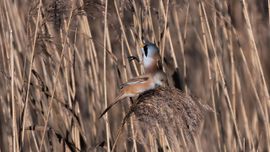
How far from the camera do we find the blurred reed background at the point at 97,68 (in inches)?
89.2

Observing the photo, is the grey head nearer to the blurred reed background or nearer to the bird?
the bird

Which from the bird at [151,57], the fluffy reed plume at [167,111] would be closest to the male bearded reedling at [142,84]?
the bird at [151,57]

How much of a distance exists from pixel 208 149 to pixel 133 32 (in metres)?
1.01

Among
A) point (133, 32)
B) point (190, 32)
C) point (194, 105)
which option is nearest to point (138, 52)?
point (133, 32)

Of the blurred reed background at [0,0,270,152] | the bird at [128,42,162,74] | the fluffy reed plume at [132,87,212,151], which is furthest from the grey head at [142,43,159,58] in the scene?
the fluffy reed plume at [132,87,212,151]

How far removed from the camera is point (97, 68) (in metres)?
2.76

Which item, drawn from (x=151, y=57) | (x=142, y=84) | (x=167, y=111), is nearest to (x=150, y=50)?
(x=151, y=57)

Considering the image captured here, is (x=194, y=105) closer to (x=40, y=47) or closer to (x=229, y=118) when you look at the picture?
(x=40, y=47)

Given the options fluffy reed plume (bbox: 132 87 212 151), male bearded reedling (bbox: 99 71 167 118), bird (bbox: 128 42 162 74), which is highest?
bird (bbox: 128 42 162 74)

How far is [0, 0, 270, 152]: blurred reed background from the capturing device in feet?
7.43

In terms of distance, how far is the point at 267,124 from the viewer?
2.78 metres

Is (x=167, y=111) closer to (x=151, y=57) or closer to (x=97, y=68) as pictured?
(x=151, y=57)

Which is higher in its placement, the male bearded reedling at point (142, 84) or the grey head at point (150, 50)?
the grey head at point (150, 50)

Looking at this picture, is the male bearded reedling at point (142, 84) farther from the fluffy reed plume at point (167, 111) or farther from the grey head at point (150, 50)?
the fluffy reed plume at point (167, 111)
